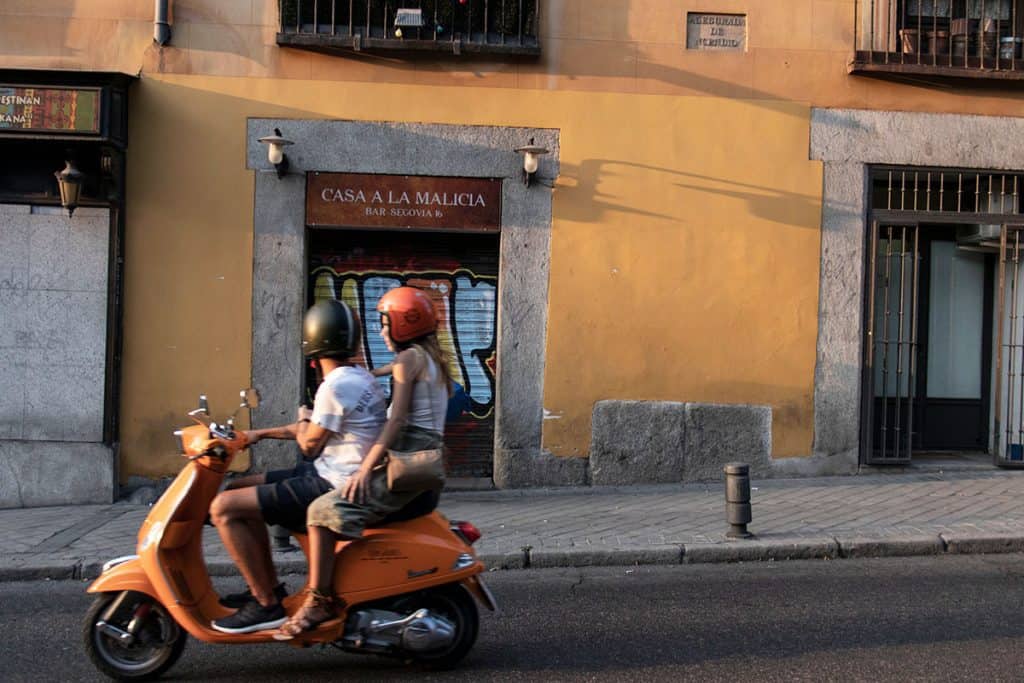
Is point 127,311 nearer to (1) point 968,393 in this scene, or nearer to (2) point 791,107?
(2) point 791,107

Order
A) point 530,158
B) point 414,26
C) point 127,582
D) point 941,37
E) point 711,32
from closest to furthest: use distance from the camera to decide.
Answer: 1. point 127,582
2. point 530,158
3. point 414,26
4. point 711,32
5. point 941,37

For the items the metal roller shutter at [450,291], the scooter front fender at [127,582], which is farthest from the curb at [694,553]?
the metal roller shutter at [450,291]

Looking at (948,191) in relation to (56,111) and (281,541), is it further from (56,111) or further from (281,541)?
(56,111)

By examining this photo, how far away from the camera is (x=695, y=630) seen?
5926 millimetres

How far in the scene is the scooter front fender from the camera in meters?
4.84

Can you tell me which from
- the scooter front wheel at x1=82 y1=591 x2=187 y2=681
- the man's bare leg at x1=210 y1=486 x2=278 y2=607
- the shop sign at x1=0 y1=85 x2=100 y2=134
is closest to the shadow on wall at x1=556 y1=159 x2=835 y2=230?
the shop sign at x1=0 y1=85 x2=100 y2=134

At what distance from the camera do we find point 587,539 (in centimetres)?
810

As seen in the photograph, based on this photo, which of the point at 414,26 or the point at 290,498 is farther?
the point at 414,26

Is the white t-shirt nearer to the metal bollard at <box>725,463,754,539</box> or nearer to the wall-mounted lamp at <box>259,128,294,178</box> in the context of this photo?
the metal bollard at <box>725,463,754,539</box>

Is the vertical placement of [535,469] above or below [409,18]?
below

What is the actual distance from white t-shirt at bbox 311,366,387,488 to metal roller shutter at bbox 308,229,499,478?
5682mm

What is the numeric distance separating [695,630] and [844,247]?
5.98 metres

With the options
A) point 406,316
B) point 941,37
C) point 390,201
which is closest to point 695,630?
point 406,316

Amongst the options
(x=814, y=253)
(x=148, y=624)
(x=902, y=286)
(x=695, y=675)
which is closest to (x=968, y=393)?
(x=902, y=286)
